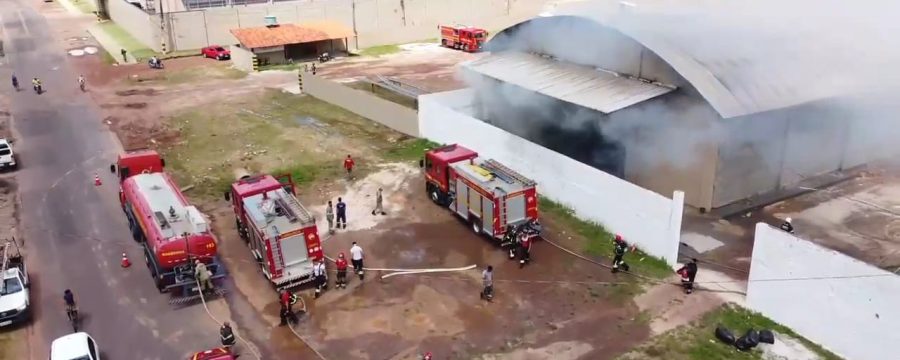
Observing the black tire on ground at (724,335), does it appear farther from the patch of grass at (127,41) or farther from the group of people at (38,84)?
the patch of grass at (127,41)

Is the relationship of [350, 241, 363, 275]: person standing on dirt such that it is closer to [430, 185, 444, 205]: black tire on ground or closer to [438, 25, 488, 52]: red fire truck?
[430, 185, 444, 205]: black tire on ground

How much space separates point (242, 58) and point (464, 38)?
55.6 feet

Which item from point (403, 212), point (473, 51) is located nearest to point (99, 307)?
point (403, 212)

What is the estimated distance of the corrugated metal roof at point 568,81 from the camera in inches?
874

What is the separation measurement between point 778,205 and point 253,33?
38705 millimetres

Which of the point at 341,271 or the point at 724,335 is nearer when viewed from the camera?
the point at 724,335

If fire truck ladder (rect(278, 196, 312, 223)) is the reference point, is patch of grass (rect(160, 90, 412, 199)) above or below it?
below

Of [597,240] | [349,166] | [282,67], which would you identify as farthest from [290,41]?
[597,240]

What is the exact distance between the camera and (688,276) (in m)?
17.3

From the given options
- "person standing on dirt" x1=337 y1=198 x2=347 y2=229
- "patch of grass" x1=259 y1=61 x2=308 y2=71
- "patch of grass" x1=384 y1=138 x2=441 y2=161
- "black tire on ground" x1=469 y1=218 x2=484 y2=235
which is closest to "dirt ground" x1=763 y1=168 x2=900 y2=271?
"black tire on ground" x1=469 y1=218 x2=484 y2=235

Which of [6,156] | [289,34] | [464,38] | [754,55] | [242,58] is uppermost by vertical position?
[754,55]

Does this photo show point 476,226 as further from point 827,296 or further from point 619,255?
point 827,296

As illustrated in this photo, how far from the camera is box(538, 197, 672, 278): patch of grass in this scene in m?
18.6

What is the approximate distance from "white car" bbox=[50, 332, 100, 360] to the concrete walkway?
41199mm
